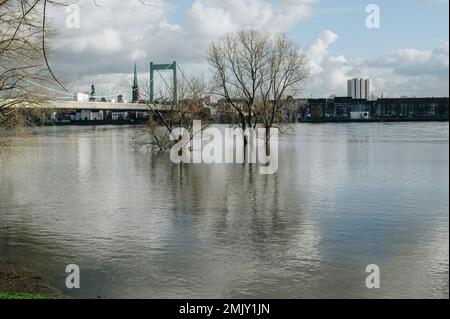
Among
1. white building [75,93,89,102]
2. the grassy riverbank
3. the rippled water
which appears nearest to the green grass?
the grassy riverbank

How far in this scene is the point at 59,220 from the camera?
57.8ft

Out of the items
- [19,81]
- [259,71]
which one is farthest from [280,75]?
[19,81]

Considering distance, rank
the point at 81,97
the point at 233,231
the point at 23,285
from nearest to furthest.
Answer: the point at 23,285 < the point at 233,231 < the point at 81,97

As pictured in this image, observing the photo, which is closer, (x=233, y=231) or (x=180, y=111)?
(x=233, y=231)

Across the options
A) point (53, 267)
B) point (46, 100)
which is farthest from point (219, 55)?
point (53, 267)

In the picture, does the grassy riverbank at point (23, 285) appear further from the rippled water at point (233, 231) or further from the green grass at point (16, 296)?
the rippled water at point (233, 231)

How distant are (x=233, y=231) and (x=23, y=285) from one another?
6361 millimetres

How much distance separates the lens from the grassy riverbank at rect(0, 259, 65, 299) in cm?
1025

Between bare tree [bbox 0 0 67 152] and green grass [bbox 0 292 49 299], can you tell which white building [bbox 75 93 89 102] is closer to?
bare tree [bbox 0 0 67 152]

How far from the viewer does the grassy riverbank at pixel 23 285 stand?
33.6 ft

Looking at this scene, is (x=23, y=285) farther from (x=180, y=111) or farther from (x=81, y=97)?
(x=81, y=97)

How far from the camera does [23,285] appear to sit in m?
11.1

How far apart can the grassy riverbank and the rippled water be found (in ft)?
1.34
